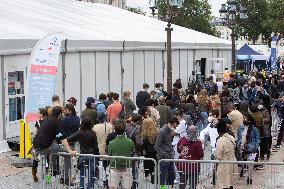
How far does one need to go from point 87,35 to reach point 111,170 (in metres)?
13.7

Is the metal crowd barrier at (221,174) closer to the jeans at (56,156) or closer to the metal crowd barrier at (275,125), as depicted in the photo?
the jeans at (56,156)

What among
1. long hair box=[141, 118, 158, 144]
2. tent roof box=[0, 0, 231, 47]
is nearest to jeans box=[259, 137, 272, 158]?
long hair box=[141, 118, 158, 144]

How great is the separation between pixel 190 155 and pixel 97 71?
12.9 m

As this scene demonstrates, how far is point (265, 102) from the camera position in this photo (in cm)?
1992

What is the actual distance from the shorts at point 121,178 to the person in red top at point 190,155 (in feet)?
2.93

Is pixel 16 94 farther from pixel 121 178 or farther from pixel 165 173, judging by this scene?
pixel 165 173

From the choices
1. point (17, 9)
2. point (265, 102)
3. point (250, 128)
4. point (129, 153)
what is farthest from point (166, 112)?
point (17, 9)

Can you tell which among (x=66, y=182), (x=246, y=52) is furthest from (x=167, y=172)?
(x=246, y=52)

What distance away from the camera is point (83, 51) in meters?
23.7

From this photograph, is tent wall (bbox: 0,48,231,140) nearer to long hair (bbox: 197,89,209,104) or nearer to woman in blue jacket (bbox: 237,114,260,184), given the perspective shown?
long hair (bbox: 197,89,209,104)

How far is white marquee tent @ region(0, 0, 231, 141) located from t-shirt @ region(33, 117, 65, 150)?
19.4 ft

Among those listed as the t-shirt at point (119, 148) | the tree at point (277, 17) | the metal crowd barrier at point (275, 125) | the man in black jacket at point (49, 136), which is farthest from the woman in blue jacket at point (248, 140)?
the tree at point (277, 17)

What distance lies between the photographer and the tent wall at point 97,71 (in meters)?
19.6

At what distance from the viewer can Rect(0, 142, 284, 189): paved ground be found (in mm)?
11836
